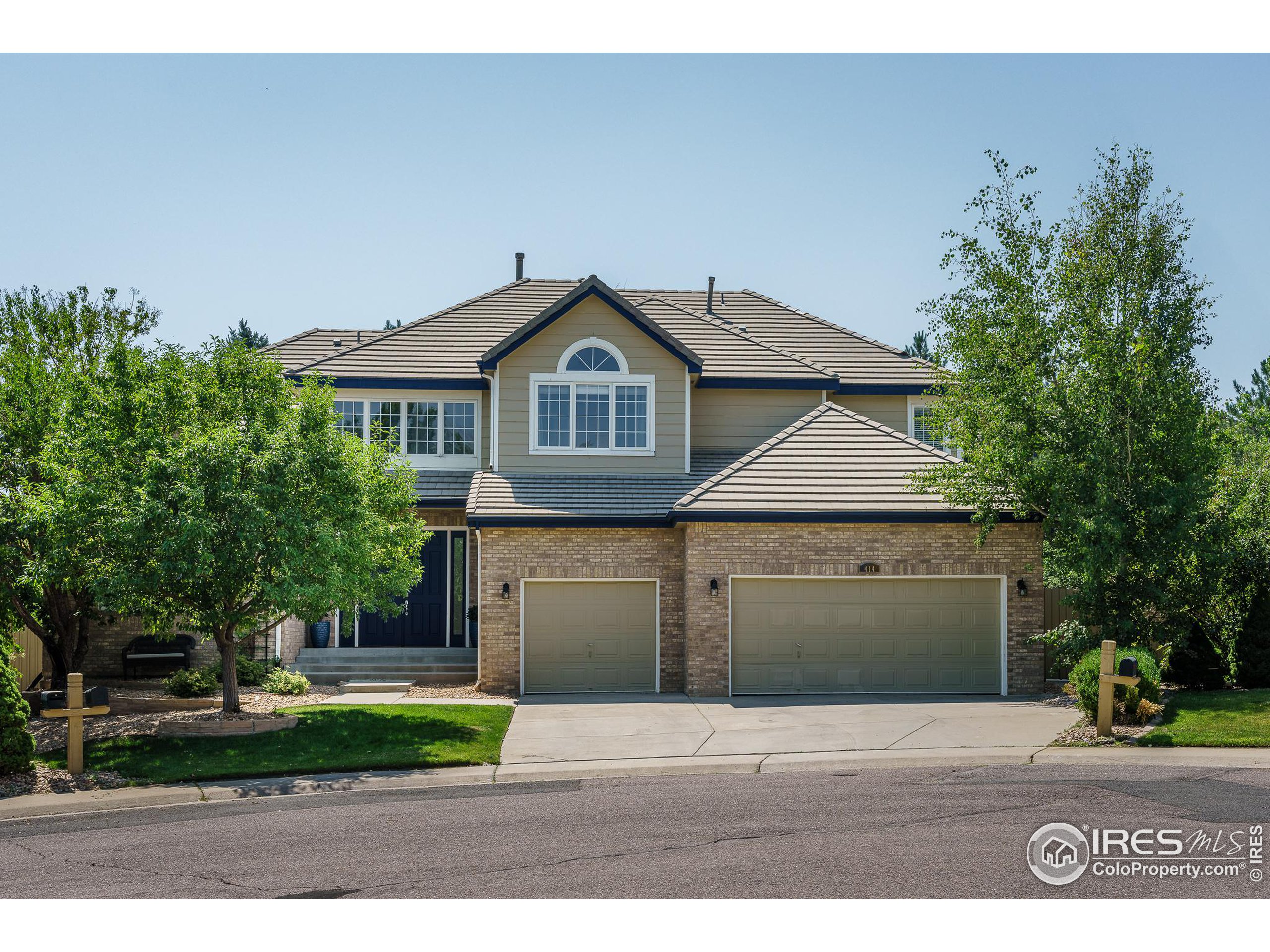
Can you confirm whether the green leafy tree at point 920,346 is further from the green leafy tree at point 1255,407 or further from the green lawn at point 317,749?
the green lawn at point 317,749

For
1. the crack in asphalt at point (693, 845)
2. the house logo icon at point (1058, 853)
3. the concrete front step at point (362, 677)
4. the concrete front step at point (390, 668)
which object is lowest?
the concrete front step at point (362, 677)

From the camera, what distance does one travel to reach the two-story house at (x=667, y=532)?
1812cm

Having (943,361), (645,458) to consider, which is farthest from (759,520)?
(943,361)

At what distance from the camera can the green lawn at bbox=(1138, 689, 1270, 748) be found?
12977 mm

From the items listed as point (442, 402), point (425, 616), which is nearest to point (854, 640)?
point (425, 616)

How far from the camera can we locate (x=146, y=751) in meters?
13.5

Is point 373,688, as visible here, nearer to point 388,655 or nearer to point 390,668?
point 390,668

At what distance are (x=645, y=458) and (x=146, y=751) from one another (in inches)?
421

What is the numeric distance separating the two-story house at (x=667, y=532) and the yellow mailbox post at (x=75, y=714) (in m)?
5.06

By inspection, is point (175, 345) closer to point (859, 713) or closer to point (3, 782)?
point (3, 782)

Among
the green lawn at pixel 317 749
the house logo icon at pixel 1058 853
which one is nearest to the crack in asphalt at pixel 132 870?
the green lawn at pixel 317 749

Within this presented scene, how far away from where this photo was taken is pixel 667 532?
1898 cm

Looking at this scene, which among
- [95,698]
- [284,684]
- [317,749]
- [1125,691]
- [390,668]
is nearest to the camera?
[95,698]

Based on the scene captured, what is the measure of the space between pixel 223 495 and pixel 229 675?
301 centimetres
